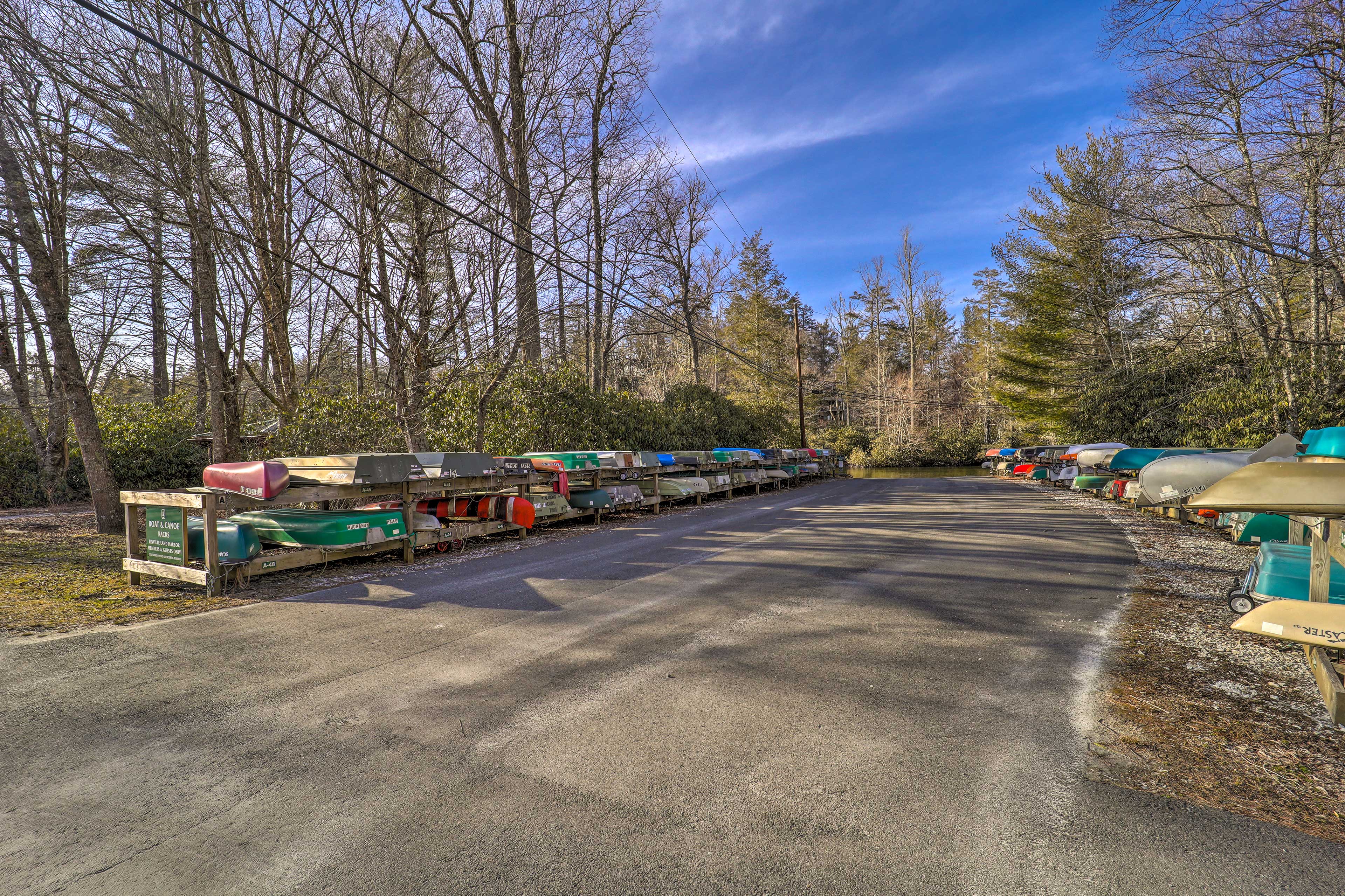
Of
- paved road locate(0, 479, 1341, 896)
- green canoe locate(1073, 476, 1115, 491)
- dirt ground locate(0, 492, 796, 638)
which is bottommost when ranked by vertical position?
green canoe locate(1073, 476, 1115, 491)

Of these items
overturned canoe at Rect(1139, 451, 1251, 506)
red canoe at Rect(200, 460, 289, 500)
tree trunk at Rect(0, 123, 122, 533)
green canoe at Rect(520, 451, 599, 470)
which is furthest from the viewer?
green canoe at Rect(520, 451, 599, 470)

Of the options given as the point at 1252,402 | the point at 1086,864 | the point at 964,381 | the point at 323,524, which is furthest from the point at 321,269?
the point at 964,381

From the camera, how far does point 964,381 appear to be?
5000 cm

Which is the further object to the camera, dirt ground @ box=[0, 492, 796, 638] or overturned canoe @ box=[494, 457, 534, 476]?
overturned canoe @ box=[494, 457, 534, 476]

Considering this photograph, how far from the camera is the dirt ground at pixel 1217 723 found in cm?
257

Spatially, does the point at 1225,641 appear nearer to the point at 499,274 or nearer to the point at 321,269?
the point at 499,274

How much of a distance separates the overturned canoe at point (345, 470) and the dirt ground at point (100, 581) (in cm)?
109

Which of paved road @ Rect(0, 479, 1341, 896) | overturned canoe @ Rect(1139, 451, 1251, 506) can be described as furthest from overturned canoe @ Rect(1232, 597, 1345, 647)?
overturned canoe @ Rect(1139, 451, 1251, 506)

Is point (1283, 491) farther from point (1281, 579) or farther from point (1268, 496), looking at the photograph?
point (1281, 579)

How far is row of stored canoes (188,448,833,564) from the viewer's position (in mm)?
6492

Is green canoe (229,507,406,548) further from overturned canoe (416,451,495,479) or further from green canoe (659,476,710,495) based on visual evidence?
green canoe (659,476,710,495)

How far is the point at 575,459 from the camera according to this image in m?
12.0

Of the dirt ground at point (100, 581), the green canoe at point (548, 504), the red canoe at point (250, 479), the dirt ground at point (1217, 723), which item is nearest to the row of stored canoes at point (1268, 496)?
the dirt ground at point (1217, 723)

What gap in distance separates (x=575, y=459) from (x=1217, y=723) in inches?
395
